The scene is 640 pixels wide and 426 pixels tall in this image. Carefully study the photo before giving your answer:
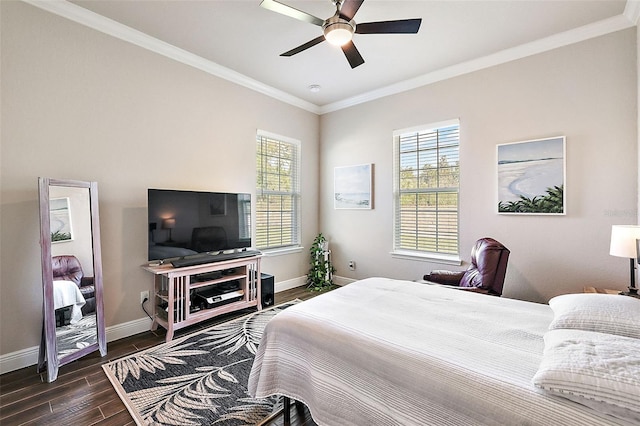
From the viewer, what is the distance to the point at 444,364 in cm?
118

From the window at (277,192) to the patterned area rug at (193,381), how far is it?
5.37 ft

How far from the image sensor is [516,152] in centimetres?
310

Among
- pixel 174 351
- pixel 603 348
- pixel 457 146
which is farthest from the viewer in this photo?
pixel 457 146

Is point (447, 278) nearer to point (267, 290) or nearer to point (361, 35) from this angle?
point (267, 290)

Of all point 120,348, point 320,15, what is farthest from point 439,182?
point 120,348

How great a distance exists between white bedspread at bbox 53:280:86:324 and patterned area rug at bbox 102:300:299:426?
1.63 feet

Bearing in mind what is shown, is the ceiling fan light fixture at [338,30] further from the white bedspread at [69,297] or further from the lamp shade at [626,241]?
the white bedspread at [69,297]

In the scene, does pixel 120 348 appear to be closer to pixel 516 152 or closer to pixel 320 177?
pixel 320 177

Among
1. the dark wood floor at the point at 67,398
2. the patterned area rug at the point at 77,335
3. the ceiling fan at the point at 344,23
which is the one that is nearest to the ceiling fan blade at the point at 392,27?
the ceiling fan at the point at 344,23

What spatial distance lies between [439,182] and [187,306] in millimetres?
3242

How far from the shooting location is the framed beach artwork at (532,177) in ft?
9.45

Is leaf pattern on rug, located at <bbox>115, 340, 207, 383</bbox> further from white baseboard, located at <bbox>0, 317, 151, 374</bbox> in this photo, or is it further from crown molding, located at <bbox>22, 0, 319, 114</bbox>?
crown molding, located at <bbox>22, 0, 319, 114</bbox>

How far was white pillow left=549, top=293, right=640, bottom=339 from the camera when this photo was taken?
4.19 ft

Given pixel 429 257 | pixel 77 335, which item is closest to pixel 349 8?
pixel 429 257
